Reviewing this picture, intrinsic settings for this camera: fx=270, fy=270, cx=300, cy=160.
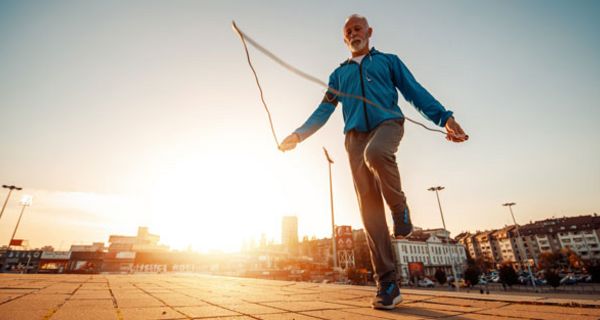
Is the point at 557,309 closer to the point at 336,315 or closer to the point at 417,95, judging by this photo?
the point at 336,315

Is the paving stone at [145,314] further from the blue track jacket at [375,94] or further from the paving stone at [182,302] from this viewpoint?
the blue track jacket at [375,94]

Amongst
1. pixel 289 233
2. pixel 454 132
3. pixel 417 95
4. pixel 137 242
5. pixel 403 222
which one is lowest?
pixel 403 222

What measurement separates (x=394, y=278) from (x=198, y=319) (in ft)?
4.66

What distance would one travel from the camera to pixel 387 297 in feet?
6.22

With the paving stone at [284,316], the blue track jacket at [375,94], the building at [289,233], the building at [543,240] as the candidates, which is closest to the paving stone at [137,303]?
the paving stone at [284,316]

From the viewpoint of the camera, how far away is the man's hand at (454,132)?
2010mm

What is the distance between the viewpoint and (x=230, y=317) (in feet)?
4.75

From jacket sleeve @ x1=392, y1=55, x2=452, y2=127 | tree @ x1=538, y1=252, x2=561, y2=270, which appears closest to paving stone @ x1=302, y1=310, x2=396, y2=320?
jacket sleeve @ x1=392, y1=55, x2=452, y2=127

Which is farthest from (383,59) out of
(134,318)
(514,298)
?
(134,318)

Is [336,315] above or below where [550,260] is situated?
below

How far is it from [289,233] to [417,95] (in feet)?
317

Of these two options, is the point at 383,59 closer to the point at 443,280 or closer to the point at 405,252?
the point at 443,280

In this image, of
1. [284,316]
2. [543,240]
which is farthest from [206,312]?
[543,240]

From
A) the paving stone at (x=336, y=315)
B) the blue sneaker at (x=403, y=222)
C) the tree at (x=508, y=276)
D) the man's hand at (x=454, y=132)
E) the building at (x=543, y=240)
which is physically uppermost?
the building at (x=543, y=240)
